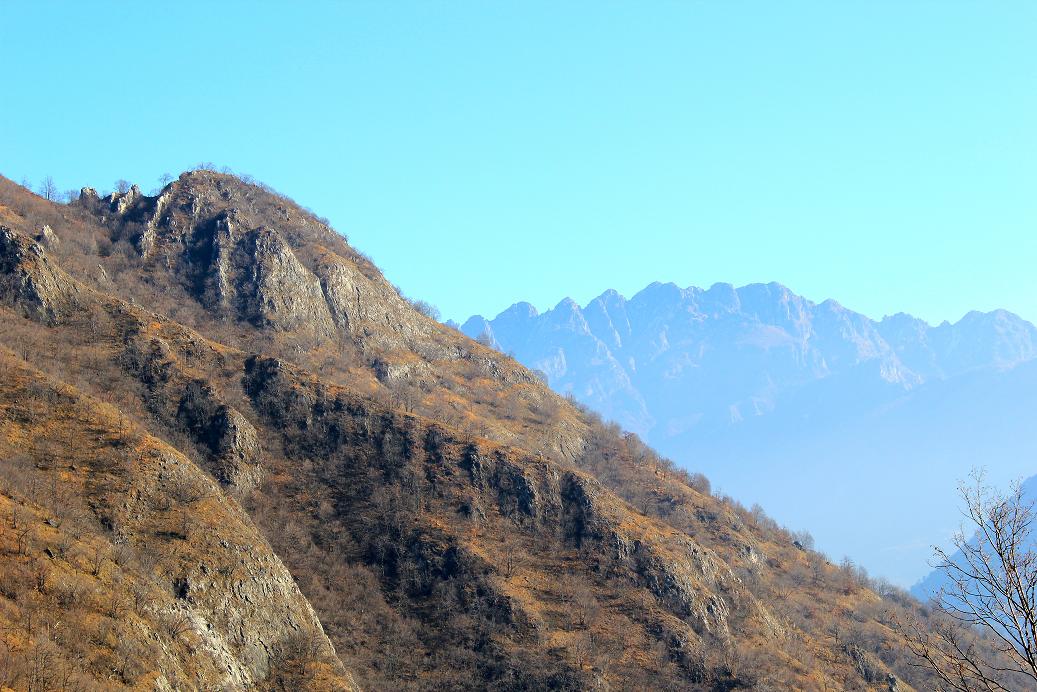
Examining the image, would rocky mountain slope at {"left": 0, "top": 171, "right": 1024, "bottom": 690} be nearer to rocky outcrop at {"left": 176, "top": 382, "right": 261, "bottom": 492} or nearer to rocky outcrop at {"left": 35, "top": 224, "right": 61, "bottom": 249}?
rocky outcrop at {"left": 176, "top": 382, "right": 261, "bottom": 492}

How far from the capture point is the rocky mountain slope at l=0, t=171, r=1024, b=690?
72.8 meters

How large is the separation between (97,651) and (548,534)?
73905 millimetres

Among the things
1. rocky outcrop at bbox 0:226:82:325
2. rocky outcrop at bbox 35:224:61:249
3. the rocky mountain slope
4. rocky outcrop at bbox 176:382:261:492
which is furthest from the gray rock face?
rocky outcrop at bbox 176:382:261:492

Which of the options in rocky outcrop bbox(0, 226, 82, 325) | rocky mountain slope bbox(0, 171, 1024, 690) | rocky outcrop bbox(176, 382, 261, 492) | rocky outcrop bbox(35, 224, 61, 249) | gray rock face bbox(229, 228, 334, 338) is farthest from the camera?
gray rock face bbox(229, 228, 334, 338)

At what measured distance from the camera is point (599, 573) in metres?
121

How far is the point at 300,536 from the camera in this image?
110938 millimetres

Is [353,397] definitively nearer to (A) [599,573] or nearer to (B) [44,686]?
(A) [599,573]

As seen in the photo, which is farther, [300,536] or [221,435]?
[221,435]

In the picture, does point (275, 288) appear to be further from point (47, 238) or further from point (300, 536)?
point (300, 536)

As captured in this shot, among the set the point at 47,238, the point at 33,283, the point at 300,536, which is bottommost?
the point at 300,536

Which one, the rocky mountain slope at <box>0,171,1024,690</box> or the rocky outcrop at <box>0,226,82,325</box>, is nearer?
the rocky mountain slope at <box>0,171,1024,690</box>

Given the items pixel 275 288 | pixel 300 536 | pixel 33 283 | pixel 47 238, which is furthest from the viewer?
pixel 275 288

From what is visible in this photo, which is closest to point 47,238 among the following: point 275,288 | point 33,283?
point 33,283

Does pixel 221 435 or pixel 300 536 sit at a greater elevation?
pixel 221 435
